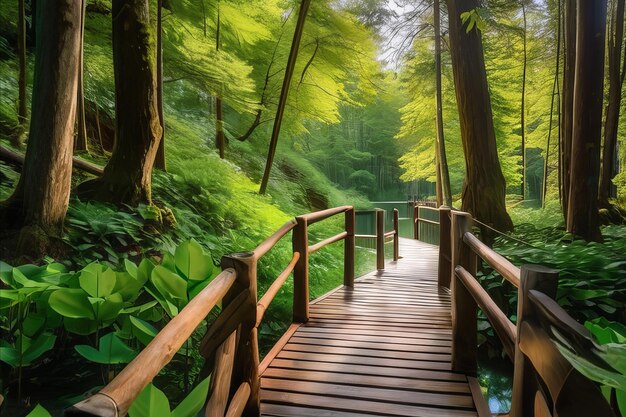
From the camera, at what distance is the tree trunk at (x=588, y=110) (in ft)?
13.0

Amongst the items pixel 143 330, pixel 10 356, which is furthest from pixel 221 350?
pixel 10 356

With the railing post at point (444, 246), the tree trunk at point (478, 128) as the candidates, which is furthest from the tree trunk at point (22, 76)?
the tree trunk at point (478, 128)

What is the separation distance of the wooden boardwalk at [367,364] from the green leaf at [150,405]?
0.92 m

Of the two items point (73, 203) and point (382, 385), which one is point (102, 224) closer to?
point (73, 203)

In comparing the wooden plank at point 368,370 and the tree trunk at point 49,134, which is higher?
the tree trunk at point 49,134

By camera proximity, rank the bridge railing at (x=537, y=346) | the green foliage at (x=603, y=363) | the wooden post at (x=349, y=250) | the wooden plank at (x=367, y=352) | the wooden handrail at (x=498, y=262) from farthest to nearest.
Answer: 1. the wooden post at (x=349, y=250)
2. the wooden plank at (x=367, y=352)
3. the wooden handrail at (x=498, y=262)
4. the bridge railing at (x=537, y=346)
5. the green foliage at (x=603, y=363)

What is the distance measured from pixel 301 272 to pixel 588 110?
11.5ft

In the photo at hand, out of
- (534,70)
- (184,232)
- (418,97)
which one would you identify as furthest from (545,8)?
(184,232)

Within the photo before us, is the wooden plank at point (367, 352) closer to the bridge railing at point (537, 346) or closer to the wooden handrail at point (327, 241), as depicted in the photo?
the bridge railing at point (537, 346)

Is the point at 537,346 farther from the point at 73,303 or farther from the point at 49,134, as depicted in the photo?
the point at 49,134

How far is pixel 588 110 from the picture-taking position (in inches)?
160

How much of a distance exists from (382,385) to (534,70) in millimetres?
12738

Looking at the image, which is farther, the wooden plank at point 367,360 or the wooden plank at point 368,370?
the wooden plank at point 367,360

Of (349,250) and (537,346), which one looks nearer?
(537,346)
